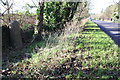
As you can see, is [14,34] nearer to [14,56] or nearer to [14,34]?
[14,34]

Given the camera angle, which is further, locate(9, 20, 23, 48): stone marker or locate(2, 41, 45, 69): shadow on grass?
locate(9, 20, 23, 48): stone marker

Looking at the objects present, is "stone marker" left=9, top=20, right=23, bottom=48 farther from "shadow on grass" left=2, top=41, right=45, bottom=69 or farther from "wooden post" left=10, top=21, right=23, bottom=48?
"shadow on grass" left=2, top=41, right=45, bottom=69

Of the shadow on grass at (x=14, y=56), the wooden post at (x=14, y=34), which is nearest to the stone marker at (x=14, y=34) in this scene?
the wooden post at (x=14, y=34)

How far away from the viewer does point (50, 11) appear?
10.7 metres

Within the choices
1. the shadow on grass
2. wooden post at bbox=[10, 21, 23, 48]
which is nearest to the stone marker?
wooden post at bbox=[10, 21, 23, 48]

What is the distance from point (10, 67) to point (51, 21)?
7.44 metres

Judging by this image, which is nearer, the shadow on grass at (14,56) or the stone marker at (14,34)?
the shadow on grass at (14,56)

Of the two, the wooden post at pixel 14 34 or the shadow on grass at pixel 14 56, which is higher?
the wooden post at pixel 14 34

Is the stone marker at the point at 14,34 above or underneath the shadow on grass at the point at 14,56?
above

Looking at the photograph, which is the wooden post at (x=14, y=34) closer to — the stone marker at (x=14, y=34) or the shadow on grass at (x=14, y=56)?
the stone marker at (x=14, y=34)

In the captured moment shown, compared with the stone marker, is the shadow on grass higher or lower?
lower

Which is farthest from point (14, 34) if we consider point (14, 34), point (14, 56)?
point (14, 56)

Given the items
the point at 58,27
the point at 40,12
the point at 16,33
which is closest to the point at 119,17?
the point at 58,27

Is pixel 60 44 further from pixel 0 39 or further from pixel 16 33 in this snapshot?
pixel 0 39
